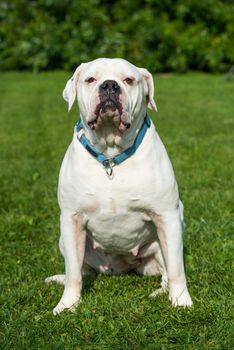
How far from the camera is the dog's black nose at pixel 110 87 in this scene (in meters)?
3.58

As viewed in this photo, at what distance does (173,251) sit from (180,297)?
0.82 feet

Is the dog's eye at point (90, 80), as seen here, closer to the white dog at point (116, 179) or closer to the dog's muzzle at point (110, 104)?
the white dog at point (116, 179)

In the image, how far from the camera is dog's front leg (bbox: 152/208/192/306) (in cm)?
369

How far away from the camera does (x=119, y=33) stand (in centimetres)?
1681

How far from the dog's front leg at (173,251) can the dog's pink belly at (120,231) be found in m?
0.12

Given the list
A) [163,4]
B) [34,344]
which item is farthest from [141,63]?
[34,344]

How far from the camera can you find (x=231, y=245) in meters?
4.54

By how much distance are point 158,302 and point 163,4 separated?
13870mm

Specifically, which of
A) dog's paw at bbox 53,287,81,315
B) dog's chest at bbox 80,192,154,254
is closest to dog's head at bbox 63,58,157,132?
dog's chest at bbox 80,192,154,254

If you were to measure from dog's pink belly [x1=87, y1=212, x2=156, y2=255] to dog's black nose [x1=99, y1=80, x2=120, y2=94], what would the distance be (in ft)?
2.18

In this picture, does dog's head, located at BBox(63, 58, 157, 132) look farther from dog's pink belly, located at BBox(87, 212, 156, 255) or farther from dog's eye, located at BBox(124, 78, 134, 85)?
dog's pink belly, located at BBox(87, 212, 156, 255)

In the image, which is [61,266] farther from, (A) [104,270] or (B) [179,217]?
(B) [179,217]

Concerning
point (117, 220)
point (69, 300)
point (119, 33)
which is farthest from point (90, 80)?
point (119, 33)

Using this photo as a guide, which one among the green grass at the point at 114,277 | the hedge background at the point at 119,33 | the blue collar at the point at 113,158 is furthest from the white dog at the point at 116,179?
the hedge background at the point at 119,33
